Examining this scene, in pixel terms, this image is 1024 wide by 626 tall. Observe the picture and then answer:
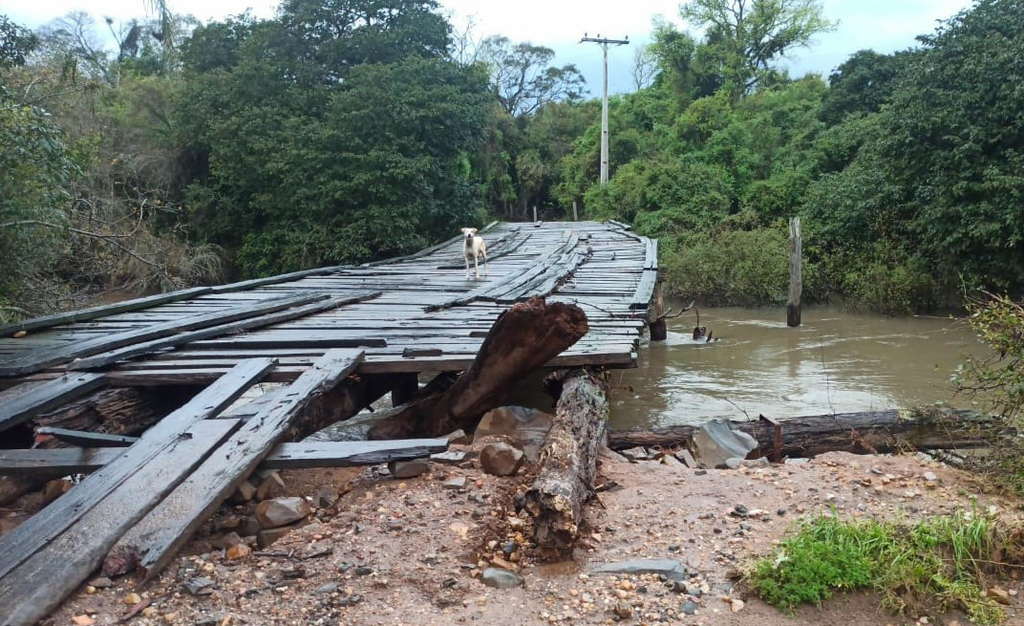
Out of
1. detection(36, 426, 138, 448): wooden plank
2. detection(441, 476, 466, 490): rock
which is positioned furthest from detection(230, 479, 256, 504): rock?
detection(441, 476, 466, 490): rock

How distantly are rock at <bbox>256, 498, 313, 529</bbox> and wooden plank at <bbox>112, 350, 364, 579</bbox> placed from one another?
0.63 feet

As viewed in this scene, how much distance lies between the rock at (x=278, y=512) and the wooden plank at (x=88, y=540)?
379mm

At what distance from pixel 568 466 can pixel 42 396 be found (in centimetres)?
320

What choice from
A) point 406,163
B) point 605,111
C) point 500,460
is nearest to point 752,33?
point 605,111

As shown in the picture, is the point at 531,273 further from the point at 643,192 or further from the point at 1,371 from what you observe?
the point at 643,192

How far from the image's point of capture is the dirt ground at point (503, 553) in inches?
109

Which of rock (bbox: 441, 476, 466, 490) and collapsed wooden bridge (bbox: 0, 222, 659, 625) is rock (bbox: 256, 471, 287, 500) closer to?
collapsed wooden bridge (bbox: 0, 222, 659, 625)

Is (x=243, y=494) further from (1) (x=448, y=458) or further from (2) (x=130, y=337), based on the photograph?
(2) (x=130, y=337)

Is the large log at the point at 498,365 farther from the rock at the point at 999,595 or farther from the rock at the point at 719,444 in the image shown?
the rock at the point at 999,595

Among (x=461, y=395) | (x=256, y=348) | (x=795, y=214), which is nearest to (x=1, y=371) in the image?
(x=256, y=348)

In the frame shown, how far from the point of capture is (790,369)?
1144cm

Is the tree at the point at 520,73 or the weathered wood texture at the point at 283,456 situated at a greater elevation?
the tree at the point at 520,73

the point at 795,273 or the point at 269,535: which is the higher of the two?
the point at 795,273

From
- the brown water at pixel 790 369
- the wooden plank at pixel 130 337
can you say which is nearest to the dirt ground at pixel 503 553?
the wooden plank at pixel 130 337
